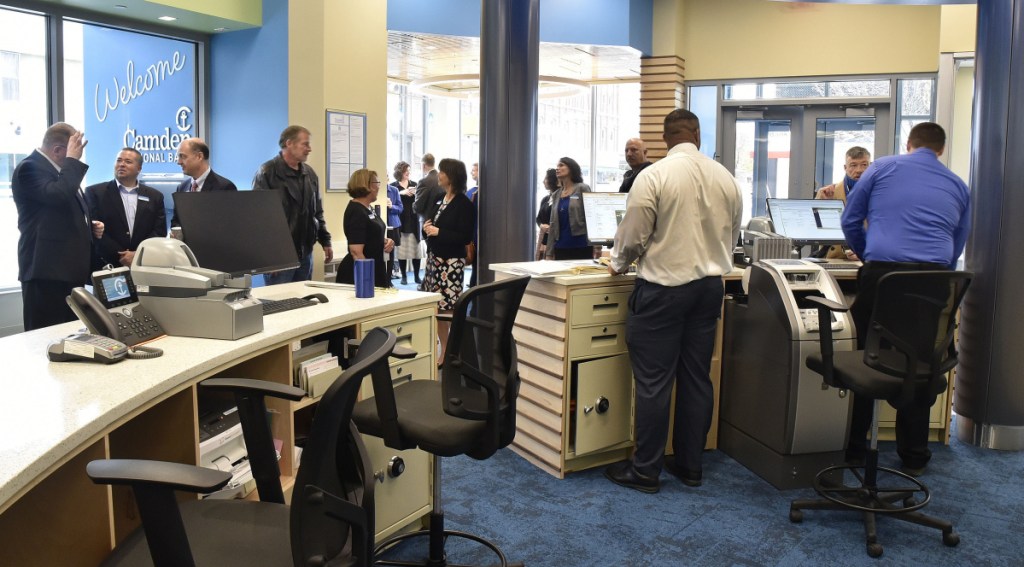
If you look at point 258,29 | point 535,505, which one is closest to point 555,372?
point 535,505

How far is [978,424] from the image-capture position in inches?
185

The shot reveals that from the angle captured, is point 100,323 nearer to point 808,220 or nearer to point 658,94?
point 808,220

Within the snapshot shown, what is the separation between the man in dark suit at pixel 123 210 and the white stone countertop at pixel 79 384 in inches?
98.7

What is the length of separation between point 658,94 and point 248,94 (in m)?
5.11

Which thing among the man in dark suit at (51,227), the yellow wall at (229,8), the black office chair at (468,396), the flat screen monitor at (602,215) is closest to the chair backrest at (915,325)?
the black office chair at (468,396)

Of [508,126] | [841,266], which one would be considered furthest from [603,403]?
[508,126]

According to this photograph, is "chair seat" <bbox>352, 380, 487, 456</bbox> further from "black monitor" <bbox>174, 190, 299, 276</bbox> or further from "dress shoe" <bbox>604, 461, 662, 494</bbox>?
"dress shoe" <bbox>604, 461, 662, 494</bbox>

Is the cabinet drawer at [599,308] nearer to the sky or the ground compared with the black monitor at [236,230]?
nearer to the ground

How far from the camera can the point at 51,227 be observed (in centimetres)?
442

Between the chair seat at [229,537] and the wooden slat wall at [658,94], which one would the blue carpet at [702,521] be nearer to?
the chair seat at [229,537]

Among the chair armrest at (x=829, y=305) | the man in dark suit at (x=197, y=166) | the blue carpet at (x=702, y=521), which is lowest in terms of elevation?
the blue carpet at (x=702, y=521)

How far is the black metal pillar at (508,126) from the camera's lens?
4965 millimetres

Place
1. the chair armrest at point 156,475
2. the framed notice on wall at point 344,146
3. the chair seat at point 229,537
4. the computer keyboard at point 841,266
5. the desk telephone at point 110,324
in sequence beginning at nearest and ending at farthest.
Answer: the chair armrest at point 156,475 < the chair seat at point 229,537 < the desk telephone at point 110,324 < the computer keyboard at point 841,266 < the framed notice on wall at point 344,146

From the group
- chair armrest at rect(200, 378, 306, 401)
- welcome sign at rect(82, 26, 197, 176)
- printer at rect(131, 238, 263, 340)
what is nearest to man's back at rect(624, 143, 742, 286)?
printer at rect(131, 238, 263, 340)
